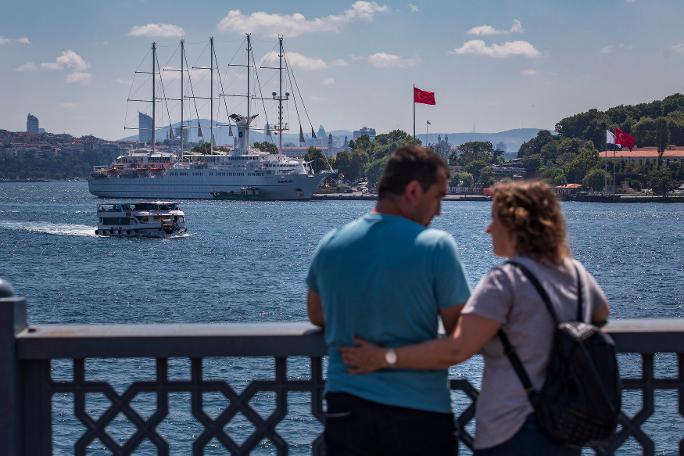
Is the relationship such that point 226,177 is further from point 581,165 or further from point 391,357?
point 391,357

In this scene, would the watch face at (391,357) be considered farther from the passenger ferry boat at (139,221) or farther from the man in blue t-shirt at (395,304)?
the passenger ferry boat at (139,221)

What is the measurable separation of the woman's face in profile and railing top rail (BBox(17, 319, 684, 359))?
0.52m

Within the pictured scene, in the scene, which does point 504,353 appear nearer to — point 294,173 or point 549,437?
point 549,437

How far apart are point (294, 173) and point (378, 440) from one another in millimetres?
153491

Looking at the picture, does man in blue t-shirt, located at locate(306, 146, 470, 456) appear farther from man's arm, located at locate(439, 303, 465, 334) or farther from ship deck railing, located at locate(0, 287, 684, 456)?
ship deck railing, located at locate(0, 287, 684, 456)

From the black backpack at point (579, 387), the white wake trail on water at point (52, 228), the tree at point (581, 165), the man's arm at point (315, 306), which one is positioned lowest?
the white wake trail on water at point (52, 228)

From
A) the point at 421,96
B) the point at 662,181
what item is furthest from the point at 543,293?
the point at 662,181

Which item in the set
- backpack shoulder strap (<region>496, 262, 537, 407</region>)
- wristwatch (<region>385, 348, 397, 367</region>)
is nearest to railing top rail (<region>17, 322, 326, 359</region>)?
wristwatch (<region>385, 348, 397, 367</region>)

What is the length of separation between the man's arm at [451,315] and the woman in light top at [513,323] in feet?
0.19

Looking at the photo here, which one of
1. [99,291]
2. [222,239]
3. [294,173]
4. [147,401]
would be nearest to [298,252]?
[222,239]

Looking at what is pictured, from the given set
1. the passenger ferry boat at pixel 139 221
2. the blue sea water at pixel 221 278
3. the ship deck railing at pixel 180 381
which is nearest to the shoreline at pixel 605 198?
the blue sea water at pixel 221 278

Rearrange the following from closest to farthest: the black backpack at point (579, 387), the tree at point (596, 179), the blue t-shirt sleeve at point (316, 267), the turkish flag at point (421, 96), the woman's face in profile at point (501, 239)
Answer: the black backpack at point (579, 387) < the woman's face in profile at point (501, 239) < the blue t-shirt sleeve at point (316, 267) < the turkish flag at point (421, 96) < the tree at point (596, 179)

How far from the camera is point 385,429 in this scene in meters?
3.60

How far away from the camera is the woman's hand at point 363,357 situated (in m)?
3.57
